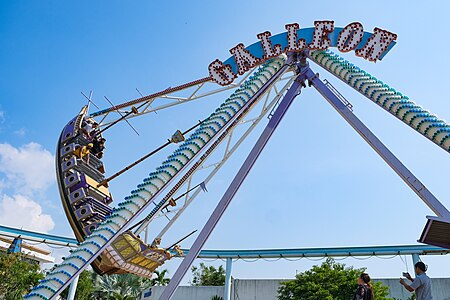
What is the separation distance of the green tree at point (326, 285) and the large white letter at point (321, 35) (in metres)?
10.9

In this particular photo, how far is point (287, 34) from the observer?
11.9 meters

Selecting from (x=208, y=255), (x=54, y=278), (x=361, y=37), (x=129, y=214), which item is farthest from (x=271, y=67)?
(x=208, y=255)

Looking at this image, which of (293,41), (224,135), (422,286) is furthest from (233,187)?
(422,286)

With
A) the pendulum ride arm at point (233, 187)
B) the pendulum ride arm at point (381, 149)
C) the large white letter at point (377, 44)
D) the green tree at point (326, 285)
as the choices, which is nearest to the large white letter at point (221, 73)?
the pendulum ride arm at point (233, 187)

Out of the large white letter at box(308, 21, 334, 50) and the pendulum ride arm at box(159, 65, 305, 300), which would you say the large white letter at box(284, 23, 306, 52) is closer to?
the large white letter at box(308, 21, 334, 50)

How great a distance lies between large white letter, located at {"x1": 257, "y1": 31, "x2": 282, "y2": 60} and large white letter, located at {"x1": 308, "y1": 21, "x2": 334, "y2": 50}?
90 cm

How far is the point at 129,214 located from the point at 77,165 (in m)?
4.96

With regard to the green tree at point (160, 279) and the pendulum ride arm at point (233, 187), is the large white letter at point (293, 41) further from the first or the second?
the green tree at point (160, 279)

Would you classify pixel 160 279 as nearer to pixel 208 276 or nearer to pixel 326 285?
pixel 208 276

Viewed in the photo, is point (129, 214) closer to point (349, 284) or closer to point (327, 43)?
point (327, 43)

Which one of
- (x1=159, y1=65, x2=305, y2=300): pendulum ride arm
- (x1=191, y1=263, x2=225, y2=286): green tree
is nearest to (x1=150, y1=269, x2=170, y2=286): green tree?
(x1=191, y1=263, x2=225, y2=286): green tree

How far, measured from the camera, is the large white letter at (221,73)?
1219cm

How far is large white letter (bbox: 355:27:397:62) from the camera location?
437 inches

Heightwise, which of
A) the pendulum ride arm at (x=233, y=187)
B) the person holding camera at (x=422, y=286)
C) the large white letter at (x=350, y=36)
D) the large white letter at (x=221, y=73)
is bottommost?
the person holding camera at (x=422, y=286)
